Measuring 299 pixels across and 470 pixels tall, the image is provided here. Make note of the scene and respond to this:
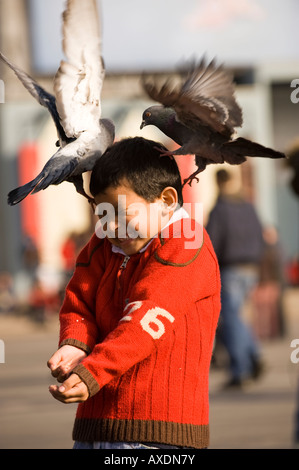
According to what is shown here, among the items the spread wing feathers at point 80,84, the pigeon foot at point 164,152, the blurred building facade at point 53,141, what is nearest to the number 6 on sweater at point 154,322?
the pigeon foot at point 164,152

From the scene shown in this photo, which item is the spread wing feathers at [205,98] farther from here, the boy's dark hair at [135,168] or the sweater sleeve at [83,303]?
the sweater sleeve at [83,303]

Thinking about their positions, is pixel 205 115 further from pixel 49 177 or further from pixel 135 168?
pixel 49 177

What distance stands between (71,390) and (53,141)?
18.9 meters

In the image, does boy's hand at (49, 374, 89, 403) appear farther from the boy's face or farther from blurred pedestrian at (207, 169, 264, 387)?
blurred pedestrian at (207, 169, 264, 387)

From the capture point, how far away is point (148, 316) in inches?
98.3

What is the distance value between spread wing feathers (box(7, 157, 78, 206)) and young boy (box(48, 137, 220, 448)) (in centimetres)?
15

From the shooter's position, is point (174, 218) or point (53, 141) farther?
point (53, 141)

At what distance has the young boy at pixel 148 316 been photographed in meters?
2.55

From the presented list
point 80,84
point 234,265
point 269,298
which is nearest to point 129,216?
point 80,84

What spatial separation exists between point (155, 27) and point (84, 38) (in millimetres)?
22709

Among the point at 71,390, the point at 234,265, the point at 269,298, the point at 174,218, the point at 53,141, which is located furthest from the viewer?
the point at 53,141

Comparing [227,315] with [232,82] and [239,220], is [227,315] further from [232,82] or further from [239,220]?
[232,82]

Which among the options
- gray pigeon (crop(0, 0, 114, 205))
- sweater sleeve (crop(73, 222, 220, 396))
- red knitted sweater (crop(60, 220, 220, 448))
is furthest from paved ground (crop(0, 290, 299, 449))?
gray pigeon (crop(0, 0, 114, 205))
